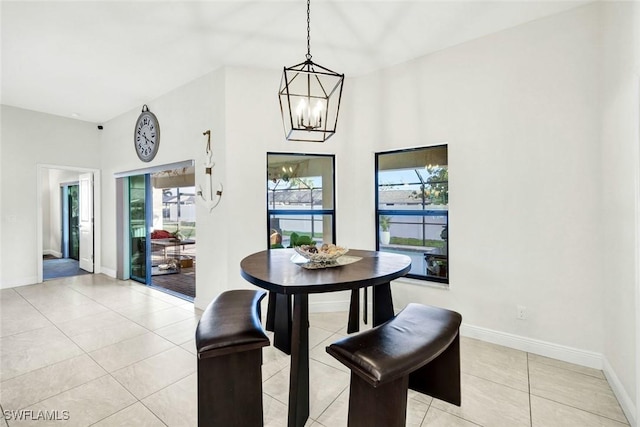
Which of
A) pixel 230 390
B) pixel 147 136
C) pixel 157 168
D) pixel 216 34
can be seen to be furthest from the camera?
pixel 147 136

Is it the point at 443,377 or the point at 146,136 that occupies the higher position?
the point at 146,136

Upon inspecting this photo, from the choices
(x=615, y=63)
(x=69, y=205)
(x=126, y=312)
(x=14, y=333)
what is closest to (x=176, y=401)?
(x=126, y=312)

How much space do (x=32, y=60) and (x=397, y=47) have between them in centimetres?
392

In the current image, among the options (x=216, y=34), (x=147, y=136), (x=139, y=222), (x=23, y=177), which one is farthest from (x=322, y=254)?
(x=23, y=177)

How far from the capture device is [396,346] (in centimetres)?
144

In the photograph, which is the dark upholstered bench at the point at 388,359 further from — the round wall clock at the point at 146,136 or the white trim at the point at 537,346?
the round wall clock at the point at 146,136

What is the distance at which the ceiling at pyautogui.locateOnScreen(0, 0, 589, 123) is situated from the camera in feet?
7.73

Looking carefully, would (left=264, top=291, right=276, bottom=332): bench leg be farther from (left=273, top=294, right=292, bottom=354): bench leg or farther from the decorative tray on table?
the decorative tray on table

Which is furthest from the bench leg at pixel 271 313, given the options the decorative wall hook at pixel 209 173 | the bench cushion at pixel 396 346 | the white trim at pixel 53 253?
the white trim at pixel 53 253

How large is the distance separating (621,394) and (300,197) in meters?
3.06

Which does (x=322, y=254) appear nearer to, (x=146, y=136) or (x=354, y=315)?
(x=354, y=315)

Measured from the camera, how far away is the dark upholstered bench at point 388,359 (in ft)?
4.31

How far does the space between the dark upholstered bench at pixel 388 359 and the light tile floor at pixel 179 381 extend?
0.41 meters

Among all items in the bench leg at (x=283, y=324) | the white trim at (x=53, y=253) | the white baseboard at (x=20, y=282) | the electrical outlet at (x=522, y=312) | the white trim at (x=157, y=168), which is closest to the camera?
the bench leg at (x=283, y=324)
